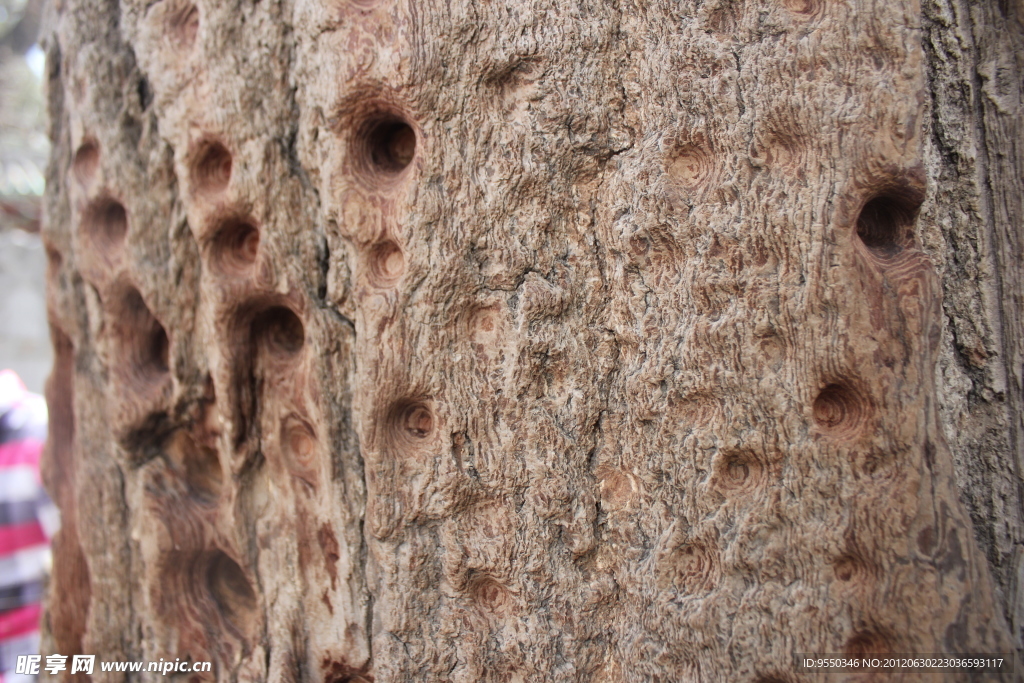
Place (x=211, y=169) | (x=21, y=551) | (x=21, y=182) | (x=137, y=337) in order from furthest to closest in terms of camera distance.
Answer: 1. (x=21, y=182)
2. (x=21, y=551)
3. (x=137, y=337)
4. (x=211, y=169)

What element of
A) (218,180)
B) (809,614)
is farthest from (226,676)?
(809,614)

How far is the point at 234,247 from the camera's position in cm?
144

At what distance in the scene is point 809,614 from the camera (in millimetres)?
1100

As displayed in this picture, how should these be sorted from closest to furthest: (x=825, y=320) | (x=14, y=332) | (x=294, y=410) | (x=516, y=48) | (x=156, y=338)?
1. (x=825, y=320)
2. (x=516, y=48)
3. (x=294, y=410)
4. (x=156, y=338)
5. (x=14, y=332)

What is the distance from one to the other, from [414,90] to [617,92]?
0.37m

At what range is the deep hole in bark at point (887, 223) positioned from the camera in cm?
114

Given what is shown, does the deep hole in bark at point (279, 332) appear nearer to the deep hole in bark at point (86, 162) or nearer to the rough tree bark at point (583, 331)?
the rough tree bark at point (583, 331)

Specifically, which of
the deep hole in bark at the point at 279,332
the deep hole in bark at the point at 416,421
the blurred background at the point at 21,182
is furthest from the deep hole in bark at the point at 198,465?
the blurred background at the point at 21,182

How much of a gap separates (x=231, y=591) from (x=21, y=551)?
1028mm

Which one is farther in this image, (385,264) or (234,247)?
(234,247)

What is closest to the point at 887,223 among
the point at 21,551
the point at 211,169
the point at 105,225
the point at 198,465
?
the point at 211,169

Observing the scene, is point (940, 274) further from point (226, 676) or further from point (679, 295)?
point (226, 676)

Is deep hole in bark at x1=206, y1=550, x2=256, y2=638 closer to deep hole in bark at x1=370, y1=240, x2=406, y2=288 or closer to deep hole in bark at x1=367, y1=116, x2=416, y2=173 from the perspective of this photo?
deep hole in bark at x1=370, y1=240, x2=406, y2=288

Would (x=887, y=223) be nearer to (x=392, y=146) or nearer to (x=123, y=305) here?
(x=392, y=146)
